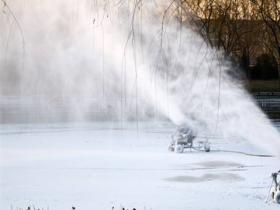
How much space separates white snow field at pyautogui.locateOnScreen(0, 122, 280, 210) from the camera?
7.23 meters

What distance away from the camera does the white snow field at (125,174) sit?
285 inches

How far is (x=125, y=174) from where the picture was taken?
9.28 m

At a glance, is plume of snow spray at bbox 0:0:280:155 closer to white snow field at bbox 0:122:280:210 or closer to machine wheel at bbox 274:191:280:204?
white snow field at bbox 0:122:280:210

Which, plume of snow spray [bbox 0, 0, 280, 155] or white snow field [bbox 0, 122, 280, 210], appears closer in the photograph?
white snow field [bbox 0, 122, 280, 210]

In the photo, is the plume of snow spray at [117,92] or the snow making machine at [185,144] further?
the plume of snow spray at [117,92]

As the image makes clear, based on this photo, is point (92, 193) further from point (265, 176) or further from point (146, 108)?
point (146, 108)

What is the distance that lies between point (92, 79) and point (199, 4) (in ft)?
67.2

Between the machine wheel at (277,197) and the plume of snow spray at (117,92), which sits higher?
the plume of snow spray at (117,92)

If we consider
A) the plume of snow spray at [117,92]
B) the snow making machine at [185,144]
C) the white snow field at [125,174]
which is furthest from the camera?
the plume of snow spray at [117,92]

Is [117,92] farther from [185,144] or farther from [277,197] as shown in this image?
[277,197]

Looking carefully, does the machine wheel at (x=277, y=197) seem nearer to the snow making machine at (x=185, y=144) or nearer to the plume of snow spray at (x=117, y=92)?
the plume of snow spray at (x=117, y=92)

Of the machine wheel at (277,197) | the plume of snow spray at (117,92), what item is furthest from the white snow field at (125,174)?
the plume of snow spray at (117,92)

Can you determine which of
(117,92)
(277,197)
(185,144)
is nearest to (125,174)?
(277,197)

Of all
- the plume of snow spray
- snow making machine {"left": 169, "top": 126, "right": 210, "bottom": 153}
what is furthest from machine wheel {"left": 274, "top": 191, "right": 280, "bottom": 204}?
snow making machine {"left": 169, "top": 126, "right": 210, "bottom": 153}
